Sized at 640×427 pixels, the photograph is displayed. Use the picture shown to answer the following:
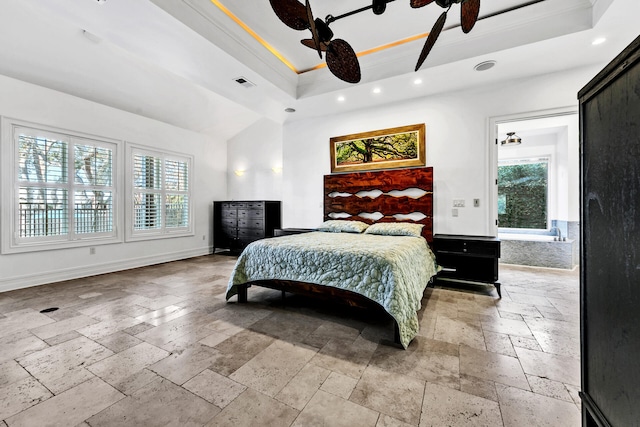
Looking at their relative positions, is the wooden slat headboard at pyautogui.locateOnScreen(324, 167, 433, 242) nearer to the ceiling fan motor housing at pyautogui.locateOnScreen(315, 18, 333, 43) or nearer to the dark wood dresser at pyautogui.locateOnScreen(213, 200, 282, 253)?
the dark wood dresser at pyautogui.locateOnScreen(213, 200, 282, 253)

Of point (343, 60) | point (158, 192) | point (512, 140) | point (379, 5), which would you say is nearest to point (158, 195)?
point (158, 192)

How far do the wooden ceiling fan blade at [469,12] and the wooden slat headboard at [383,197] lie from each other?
2.36 meters

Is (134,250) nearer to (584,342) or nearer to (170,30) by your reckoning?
(170,30)

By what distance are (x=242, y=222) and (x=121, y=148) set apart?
8.71 ft

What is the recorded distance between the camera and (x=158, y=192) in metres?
5.61

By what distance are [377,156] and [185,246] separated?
466 cm

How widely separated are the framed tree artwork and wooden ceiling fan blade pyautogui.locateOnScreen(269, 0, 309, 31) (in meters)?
2.78

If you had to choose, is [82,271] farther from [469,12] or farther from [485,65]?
[485,65]

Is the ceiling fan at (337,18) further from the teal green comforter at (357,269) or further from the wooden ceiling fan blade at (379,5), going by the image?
the teal green comforter at (357,269)

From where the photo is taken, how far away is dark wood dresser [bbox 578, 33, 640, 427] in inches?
28.5

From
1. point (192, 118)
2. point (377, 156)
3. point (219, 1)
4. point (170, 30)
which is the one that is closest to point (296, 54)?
point (219, 1)

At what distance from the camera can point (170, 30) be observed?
8.79ft

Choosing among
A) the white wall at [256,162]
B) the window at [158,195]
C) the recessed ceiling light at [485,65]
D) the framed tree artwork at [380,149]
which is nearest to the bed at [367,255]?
the framed tree artwork at [380,149]

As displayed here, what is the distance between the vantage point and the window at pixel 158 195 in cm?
520
